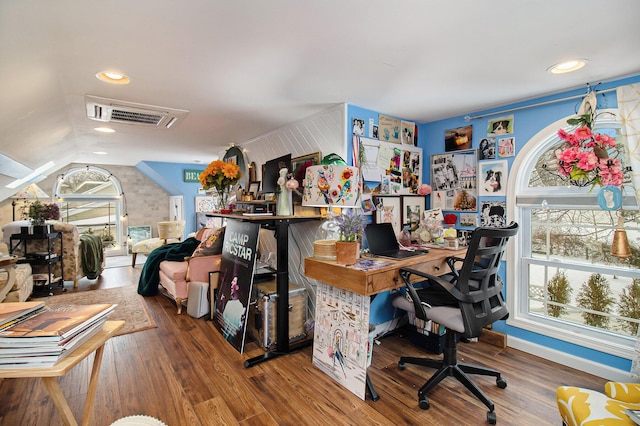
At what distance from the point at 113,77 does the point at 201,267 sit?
212 cm

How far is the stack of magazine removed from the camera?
108cm

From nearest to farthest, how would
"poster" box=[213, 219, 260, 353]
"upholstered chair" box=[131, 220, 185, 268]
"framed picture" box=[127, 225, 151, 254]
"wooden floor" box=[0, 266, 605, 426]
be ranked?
"wooden floor" box=[0, 266, 605, 426] < "poster" box=[213, 219, 260, 353] < "upholstered chair" box=[131, 220, 185, 268] < "framed picture" box=[127, 225, 151, 254]

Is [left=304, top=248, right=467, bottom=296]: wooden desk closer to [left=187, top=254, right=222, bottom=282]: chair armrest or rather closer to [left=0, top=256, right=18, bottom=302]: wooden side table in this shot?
[left=187, top=254, right=222, bottom=282]: chair armrest

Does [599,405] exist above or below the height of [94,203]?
below

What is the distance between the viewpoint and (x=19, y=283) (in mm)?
3482

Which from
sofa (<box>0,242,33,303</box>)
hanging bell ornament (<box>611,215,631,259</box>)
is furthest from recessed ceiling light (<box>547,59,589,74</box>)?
sofa (<box>0,242,33,303</box>)

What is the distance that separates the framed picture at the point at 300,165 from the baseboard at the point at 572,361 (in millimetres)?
2423

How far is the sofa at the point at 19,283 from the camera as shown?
3.24 m

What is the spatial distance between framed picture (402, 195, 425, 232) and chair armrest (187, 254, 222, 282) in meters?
2.24

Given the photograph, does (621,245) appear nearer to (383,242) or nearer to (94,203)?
(383,242)

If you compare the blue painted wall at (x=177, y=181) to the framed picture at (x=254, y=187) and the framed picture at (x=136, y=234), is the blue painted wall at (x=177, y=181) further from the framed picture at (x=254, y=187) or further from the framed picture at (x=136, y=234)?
the framed picture at (x=254, y=187)

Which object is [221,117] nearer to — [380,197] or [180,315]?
[380,197]

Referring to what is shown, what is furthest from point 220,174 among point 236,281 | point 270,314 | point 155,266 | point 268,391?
point 268,391

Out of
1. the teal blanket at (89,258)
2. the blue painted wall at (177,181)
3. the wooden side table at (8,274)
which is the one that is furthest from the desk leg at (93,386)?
the blue painted wall at (177,181)
